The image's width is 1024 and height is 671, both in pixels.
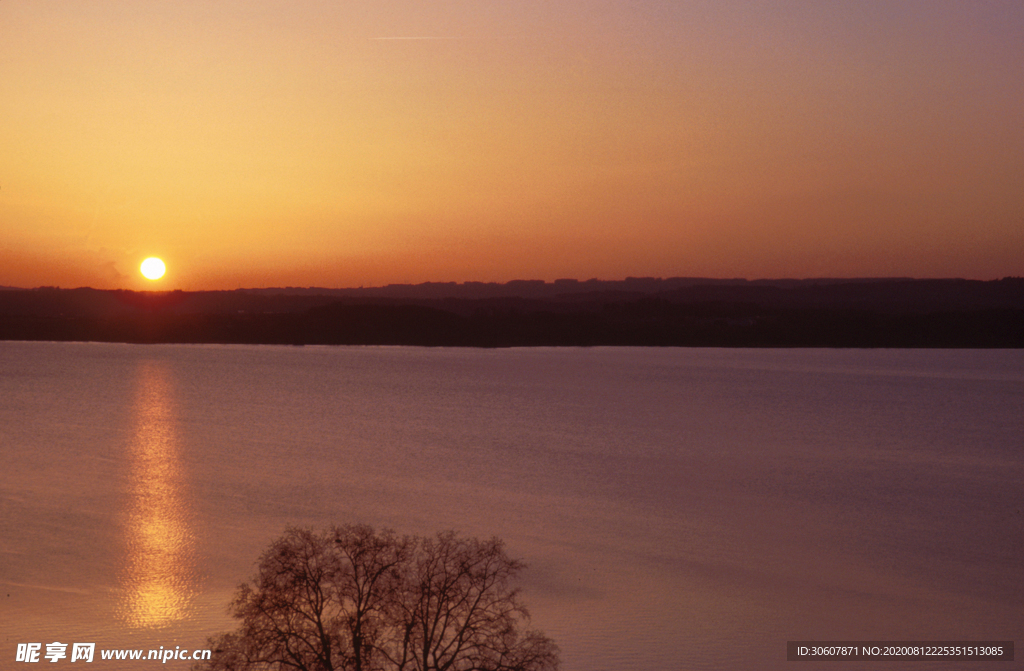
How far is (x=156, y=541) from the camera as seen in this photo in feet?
101

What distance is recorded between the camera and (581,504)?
37.4 m

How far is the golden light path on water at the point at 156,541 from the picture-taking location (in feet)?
76.4

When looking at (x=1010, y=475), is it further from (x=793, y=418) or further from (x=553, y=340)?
(x=553, y=340)

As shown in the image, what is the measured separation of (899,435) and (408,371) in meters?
68.3

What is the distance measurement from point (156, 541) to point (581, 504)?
1621cm

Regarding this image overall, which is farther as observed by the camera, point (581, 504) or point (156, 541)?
point (581, 504)

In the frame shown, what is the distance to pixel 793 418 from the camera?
2815 inches

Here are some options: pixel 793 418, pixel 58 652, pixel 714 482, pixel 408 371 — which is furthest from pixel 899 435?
pixel 408 371

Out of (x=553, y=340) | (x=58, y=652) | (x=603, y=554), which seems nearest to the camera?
(x=58, y=652)

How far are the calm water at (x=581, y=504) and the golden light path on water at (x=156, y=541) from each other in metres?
0.12

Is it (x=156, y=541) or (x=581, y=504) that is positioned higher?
(x=581, y=504)

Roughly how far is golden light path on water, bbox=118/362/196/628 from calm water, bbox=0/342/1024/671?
117 mm

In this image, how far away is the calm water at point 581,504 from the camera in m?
22.8

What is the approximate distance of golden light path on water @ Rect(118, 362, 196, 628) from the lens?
2330cm
